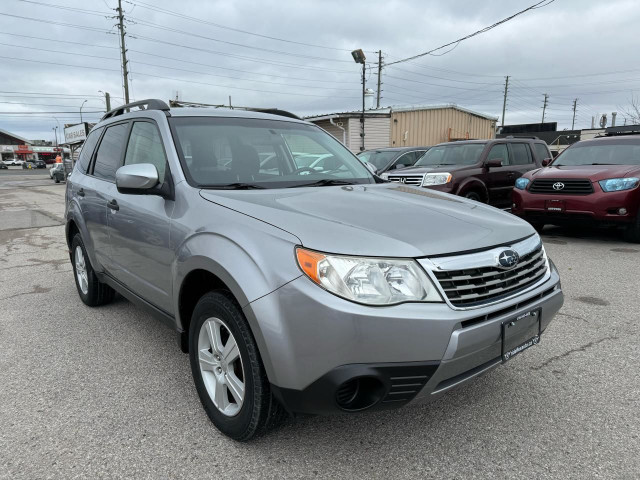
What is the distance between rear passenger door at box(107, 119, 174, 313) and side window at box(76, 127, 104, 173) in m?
0.97

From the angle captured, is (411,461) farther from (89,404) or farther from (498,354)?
(89,404)

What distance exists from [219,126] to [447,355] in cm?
212

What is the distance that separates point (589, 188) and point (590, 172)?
0.31 meters

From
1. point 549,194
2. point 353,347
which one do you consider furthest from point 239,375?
point 549,194

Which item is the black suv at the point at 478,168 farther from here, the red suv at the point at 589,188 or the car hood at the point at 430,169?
the red suv at the point at 589,188

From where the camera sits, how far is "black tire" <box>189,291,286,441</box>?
1999 millimetres

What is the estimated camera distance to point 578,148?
8188 millimetres

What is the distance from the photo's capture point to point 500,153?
9.26 m

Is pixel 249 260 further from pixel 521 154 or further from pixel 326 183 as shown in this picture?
pixel 521 154

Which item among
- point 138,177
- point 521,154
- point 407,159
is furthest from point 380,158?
point 138,177

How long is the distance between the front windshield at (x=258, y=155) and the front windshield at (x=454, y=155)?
6027mm

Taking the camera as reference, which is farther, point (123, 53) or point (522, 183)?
point (123, 53)

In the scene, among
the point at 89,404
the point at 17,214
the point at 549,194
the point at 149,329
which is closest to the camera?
the point at 89,404

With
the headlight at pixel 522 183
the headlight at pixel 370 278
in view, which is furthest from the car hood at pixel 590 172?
the headlight at pixel 370 278
